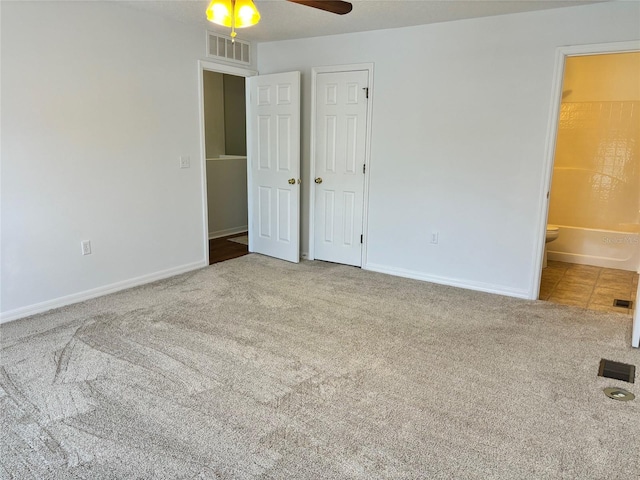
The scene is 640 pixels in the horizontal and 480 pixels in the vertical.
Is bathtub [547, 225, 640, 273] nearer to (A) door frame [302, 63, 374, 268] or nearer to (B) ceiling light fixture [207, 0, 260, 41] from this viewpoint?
(A) door frame [302, 63, 374, 268]

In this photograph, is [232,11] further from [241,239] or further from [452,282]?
[241,239]

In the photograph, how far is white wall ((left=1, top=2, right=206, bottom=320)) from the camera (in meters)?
3.26

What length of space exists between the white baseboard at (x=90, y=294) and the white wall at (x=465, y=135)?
201 centimetres

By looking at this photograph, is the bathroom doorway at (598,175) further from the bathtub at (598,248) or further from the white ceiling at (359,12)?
the white ceiling at (359,12)

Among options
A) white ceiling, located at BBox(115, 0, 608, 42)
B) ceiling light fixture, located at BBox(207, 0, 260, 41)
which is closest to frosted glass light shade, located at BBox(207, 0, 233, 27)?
ceiling light fixture, located at BBox(207, 0, 260, 41)

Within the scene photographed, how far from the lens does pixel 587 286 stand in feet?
14.8

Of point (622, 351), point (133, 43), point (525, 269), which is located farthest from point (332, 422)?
point (133, 43)

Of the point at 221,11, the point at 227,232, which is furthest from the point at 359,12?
the point at 227,232

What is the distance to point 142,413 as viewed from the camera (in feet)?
7.42

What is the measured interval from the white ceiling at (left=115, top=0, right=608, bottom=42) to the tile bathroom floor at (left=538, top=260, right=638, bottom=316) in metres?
→ 2.45

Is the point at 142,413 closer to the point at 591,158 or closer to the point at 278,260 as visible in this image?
the point at 278,260

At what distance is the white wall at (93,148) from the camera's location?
326cm

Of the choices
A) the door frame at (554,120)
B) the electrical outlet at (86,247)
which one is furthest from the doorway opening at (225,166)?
the door frame at (554,120)

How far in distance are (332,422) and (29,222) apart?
2.72 meters
